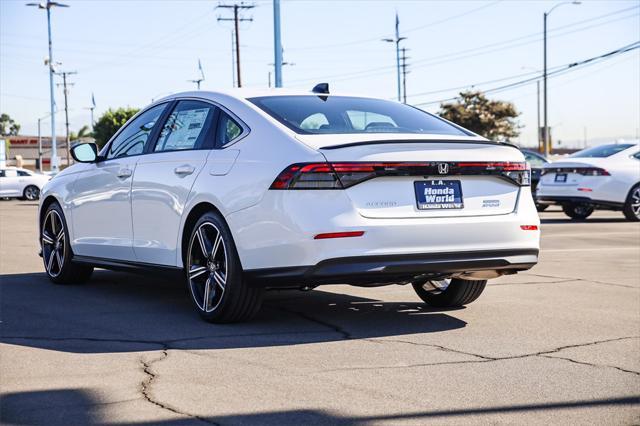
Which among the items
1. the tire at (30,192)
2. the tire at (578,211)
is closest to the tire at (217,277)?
the tire at (578,211)

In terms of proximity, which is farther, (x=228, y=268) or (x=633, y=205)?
(x=633, y=205)

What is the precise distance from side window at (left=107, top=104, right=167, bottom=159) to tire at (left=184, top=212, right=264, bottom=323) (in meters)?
1.43

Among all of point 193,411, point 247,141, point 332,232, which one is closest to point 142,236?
point 247,141

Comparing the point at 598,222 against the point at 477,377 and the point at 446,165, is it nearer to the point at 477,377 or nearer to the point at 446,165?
the point at 446,165

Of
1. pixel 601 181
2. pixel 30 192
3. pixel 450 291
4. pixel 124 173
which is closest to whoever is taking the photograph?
pixel 450 291

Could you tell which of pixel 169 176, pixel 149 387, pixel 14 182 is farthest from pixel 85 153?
pixel 14 182

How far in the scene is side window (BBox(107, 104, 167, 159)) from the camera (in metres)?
7.89

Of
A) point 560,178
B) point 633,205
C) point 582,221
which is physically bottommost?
point 582,221

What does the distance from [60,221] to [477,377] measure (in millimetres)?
5280

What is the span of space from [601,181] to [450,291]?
460 inches

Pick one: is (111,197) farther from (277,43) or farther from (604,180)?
(277,43)

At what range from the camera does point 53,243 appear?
9250 millimetres

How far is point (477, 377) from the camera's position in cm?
503

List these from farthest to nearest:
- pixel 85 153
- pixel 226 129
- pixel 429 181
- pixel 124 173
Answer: pixel 85 153 < pixel 124 173 < pixel 226 129 < pixel 429 181
